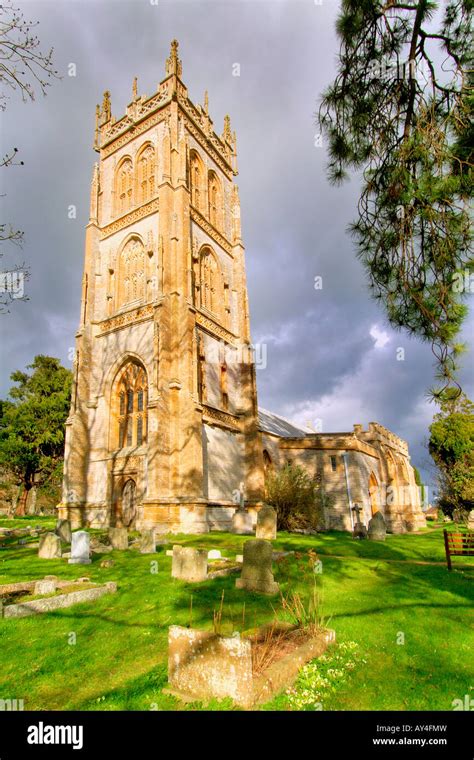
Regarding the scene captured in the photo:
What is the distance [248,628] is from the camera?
5.82 meters

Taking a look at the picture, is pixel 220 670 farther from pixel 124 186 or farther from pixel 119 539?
pixel 124 186

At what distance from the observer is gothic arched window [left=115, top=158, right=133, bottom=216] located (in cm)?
2597

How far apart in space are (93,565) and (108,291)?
17.1m

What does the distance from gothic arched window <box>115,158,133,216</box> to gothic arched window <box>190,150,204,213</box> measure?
3.75 m

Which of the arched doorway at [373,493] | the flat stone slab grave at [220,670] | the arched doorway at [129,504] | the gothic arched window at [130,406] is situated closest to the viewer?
the flat stone slab grave at [220,670]

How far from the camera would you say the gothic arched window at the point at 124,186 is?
2597 centimetres

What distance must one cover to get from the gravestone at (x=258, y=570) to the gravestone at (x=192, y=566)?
3.11 feet

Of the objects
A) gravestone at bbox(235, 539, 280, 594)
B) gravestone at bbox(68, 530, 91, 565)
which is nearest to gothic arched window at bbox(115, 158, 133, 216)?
gravestone at bbox(68, 530, 91, 565)

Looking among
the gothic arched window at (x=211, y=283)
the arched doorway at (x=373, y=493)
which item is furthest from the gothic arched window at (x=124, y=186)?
the arched doorway at (x=373, y=493)

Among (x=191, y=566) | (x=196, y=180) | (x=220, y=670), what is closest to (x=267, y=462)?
(x=196, y=180)

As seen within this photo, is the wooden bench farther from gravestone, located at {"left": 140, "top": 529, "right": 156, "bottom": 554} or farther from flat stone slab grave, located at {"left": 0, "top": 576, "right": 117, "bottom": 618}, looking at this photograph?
gravestone, located at {"left": 140, "top": 529, "right": 156, "bottom": 554}

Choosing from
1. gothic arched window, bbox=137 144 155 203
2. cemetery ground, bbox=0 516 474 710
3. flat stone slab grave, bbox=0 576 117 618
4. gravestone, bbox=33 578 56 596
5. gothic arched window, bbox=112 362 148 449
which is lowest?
cemetery ground, bbox=0 516 474 710

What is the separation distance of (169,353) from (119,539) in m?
8.35
